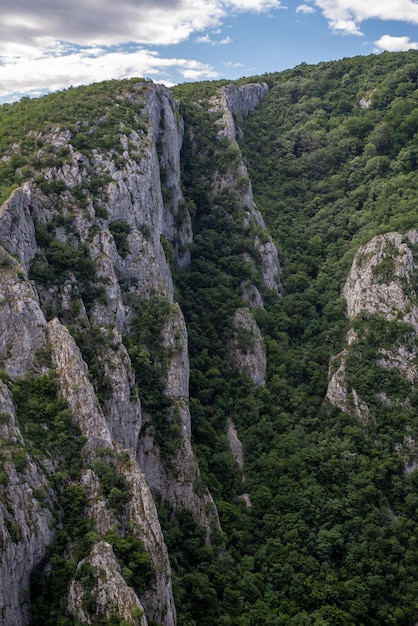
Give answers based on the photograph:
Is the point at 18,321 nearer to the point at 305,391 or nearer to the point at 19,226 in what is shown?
the point at 19,226

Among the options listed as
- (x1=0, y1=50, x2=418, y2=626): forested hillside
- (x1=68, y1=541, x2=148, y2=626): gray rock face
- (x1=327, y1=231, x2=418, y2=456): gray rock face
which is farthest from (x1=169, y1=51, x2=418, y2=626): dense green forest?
(x1=68, y1=541, x2=148, y2=626): gray rock face

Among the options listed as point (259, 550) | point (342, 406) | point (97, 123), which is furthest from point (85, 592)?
point (97, 123)

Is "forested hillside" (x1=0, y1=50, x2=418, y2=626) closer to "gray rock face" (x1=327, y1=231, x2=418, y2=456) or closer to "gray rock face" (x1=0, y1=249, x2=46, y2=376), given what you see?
"gray rock face" (x1=0, y1=249, x2=46, y2=376)

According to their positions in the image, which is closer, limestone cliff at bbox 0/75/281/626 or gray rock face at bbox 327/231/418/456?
limestone cliff at bbox 0/75/281/626

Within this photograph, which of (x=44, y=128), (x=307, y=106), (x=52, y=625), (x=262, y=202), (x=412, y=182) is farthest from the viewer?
(x=307, y=106)

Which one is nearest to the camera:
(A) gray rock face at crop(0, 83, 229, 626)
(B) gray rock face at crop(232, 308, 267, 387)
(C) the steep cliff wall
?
(A) gray rock face at crop(0, 83, 229, 626)

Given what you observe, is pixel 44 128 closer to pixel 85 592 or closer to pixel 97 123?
pixel 97 123

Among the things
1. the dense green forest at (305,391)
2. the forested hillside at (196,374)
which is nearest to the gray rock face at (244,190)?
the forested hillside at (196,374)

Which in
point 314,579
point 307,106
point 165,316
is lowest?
point 314,579

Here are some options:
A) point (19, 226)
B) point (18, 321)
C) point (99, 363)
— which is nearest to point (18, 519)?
point (18, 321)
